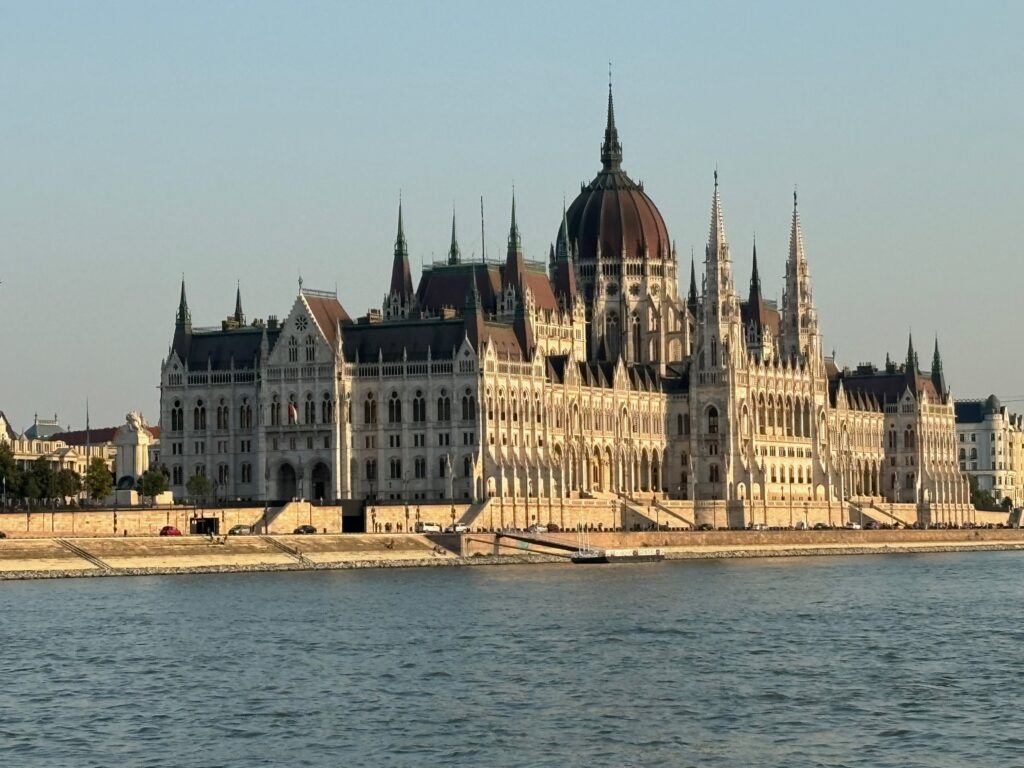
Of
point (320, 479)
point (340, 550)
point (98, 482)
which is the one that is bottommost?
point (340, 550)

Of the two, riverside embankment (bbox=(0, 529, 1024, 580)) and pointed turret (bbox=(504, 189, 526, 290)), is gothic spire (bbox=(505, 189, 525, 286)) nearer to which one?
pointed turret (bbox=(504, 189, 526, 290))

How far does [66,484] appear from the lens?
17600 cm

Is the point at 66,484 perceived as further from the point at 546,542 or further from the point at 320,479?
the point at 546,542

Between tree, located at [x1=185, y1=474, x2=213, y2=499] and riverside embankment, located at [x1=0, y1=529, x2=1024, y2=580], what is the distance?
86.3ft

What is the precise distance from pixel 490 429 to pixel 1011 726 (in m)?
114

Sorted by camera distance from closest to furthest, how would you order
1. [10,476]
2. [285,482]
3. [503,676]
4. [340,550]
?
[503,676] < [340,550] < [10,476] < [285,482]

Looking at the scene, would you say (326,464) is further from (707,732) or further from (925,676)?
(707,732)

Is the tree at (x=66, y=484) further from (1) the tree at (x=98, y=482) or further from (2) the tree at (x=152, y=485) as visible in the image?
(2) the tree at (x=152, y=485)

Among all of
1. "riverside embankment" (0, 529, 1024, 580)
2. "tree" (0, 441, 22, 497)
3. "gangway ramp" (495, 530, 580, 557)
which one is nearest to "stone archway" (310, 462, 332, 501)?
"gangway ramp" (495, 530, 580, 557)

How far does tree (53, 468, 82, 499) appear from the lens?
175000 millimetres

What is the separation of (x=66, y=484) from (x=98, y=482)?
3971 millimetres

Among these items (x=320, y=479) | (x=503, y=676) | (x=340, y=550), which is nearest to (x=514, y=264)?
(x=320, y=479)

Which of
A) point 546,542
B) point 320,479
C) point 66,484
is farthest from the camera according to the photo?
point 320,479

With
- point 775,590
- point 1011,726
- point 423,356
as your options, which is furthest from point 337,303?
point 1011,726
